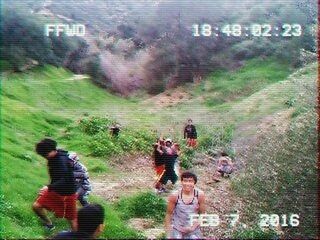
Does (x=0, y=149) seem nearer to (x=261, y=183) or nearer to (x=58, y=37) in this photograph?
(x=58, y=37)

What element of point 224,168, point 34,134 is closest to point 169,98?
point 224,168

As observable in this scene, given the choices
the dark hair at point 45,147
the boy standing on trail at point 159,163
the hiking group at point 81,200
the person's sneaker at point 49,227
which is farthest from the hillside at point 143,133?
the dark hair at point 45,147

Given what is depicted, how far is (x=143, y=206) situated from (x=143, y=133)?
9.14 ft

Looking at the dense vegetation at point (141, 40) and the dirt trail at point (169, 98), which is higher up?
the dense vegetation at point (141, 40)

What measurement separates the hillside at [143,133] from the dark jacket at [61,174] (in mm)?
1103

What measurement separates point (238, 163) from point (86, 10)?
338 centimetres

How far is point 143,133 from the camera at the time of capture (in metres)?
11.7

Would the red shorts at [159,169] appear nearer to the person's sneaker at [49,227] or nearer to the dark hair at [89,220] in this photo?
the person's sneaker at [49,227]

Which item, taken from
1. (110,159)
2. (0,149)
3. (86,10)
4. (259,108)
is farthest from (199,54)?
(0,149)

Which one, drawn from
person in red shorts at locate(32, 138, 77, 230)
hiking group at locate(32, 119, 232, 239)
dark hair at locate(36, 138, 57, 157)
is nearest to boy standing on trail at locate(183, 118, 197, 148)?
hiking group at locate(32, 119, 232, 239)

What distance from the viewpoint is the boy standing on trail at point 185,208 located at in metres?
5.39

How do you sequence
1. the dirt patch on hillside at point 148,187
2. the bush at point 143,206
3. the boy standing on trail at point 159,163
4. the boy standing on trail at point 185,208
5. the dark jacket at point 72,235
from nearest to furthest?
the dark jacket at point 72,235
the boy standing on trail at point 185,208
the dirt patch on hillside at point 148,187
the bush at point 143,206
the boy standing on trail at point 159,163

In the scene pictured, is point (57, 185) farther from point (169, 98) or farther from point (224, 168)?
point (169, 98)

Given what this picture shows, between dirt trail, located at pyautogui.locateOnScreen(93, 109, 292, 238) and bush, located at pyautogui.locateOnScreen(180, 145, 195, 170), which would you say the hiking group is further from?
bush, located at pyautogui.locateOnScreen(180, 145, 195, 170)
